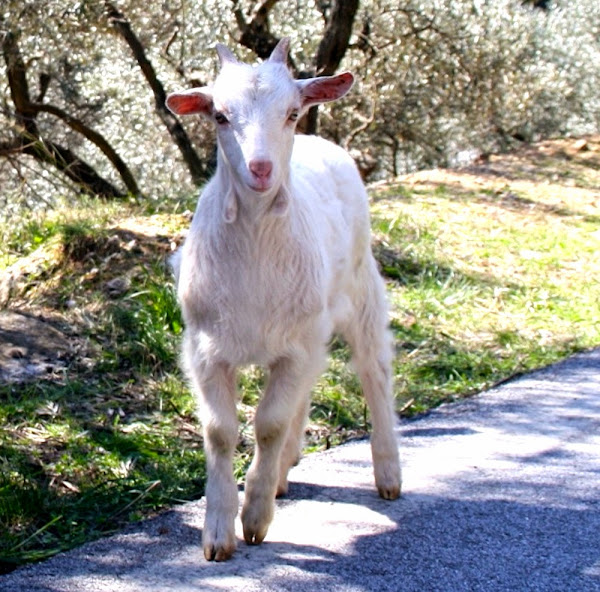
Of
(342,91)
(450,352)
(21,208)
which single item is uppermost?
(342,91)

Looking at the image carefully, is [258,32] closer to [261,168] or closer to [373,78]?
[373,78]

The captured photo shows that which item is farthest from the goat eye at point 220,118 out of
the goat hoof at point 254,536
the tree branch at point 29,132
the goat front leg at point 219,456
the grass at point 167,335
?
the tree branch at point 29,132

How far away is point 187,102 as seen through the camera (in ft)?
16.3

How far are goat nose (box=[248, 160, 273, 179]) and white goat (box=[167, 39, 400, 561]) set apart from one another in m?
0.04

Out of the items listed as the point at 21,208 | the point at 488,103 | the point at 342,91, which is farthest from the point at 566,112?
the point at 342,91

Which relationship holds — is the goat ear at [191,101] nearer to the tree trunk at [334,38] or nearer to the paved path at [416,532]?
the paved path at [416,532]

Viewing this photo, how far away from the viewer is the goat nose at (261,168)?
456 cm

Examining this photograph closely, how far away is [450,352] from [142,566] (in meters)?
4.07

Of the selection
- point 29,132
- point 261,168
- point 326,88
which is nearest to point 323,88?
point 326,88

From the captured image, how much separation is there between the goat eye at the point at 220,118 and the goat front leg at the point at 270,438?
3.29 feet

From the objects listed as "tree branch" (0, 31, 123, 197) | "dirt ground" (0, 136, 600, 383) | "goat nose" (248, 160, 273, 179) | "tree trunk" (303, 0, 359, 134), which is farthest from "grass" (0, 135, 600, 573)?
"tree branch" (0, 31, 123, 197)

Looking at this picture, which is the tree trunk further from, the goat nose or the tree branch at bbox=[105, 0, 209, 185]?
the goat nose

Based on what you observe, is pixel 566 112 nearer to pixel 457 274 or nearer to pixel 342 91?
pixel 457 274

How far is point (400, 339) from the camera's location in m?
8.44
